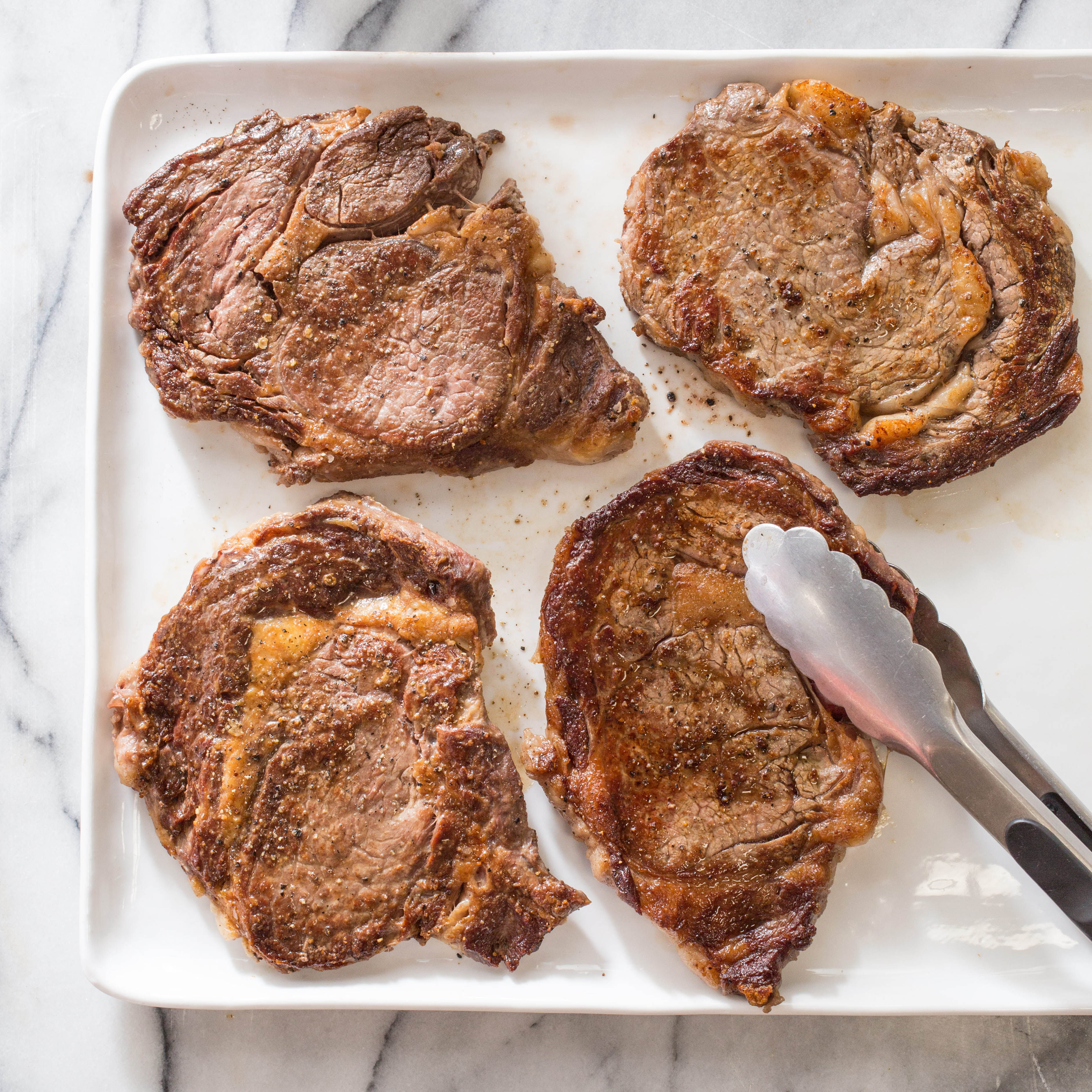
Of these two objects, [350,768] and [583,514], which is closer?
[350,768]

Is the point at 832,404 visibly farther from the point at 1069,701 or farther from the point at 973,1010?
the point at 973,1010

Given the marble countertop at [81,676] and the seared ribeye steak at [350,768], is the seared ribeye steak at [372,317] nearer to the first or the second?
the seared ribeye steak at [350,768]

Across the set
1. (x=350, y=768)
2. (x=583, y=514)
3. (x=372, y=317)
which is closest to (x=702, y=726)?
(x=583, y=514)

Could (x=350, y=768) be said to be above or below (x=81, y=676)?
above

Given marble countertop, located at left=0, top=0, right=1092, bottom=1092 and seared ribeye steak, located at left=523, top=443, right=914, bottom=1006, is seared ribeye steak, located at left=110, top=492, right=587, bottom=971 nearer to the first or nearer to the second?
seared ribeye steak, located at left=523, top=443, right=914, bottom=1006

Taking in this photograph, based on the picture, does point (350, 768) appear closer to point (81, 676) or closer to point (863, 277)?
point (81, 676)
